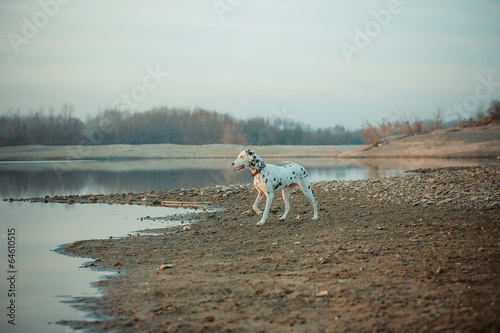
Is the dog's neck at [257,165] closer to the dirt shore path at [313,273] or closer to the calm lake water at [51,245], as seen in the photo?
the dirt shore path at [313,273]

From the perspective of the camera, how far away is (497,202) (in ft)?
41.9

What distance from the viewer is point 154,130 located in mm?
82250

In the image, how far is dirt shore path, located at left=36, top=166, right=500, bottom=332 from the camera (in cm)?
538

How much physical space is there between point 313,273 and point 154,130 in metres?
77.1

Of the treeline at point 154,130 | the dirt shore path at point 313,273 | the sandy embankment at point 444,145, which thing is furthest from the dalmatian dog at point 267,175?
the treeline at point 154,130

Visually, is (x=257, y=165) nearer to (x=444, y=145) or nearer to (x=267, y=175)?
(x=267, y=175)

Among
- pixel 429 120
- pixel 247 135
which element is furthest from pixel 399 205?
pixel 247 135

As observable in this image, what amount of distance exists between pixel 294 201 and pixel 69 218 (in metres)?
6.31

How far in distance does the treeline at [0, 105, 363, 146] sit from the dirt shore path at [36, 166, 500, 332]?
211ft

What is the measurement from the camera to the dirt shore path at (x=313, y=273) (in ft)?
17.6

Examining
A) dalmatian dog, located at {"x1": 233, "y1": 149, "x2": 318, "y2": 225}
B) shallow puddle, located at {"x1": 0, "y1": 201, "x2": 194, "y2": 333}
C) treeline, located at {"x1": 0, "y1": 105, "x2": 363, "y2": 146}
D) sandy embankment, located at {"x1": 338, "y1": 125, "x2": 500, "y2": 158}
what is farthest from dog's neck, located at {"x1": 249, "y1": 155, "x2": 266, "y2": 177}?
treeline, located at {"x1": 0, "y1": 105, "x2": 363, "y2": 146}

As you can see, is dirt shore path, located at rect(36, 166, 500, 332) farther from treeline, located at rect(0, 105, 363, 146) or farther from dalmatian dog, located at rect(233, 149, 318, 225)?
treeline, located at rect(0, 105, 363, 146)

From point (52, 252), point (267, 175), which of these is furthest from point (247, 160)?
point (52, 252)

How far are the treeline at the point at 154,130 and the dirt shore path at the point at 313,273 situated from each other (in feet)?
211
